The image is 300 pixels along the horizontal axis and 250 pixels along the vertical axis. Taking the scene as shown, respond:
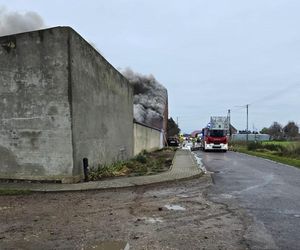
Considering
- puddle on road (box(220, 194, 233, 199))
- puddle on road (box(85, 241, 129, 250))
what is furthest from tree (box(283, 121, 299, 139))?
puddle on road (box(85, 241, 129, 250))

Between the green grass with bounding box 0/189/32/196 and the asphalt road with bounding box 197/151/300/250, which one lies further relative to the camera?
the green grass with bounding box 0/189/32/196

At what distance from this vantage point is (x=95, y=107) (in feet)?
54.5

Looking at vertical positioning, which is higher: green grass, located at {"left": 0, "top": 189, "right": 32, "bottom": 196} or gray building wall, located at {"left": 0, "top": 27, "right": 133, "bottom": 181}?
gray building wall, located at {"left": 0, "top": 27, "right": 133, "bottom": 181}

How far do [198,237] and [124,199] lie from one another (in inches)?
171

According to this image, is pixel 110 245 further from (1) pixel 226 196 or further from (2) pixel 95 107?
(2) pixel 95 107

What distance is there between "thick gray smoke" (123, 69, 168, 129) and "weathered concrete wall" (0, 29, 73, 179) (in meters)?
42.4

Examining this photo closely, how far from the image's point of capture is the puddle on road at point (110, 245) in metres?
5.86

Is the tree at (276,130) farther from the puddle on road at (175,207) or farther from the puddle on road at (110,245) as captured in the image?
the puddle on road at (110,245)

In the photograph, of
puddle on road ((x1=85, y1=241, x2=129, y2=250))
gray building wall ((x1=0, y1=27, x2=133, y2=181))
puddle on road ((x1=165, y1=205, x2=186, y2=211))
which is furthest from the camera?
gray building wall ((x1=0, y1=27, x2=133, y2=181))

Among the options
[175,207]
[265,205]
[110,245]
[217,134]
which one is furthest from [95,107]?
[217,134]

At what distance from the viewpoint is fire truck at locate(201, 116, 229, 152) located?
4650 cm

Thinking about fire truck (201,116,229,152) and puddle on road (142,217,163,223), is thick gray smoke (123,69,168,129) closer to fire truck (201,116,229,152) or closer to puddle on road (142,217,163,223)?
fire truck (201,116,229,152)

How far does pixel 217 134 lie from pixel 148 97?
70.1 feet

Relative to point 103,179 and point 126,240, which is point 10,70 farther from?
point 126,240
